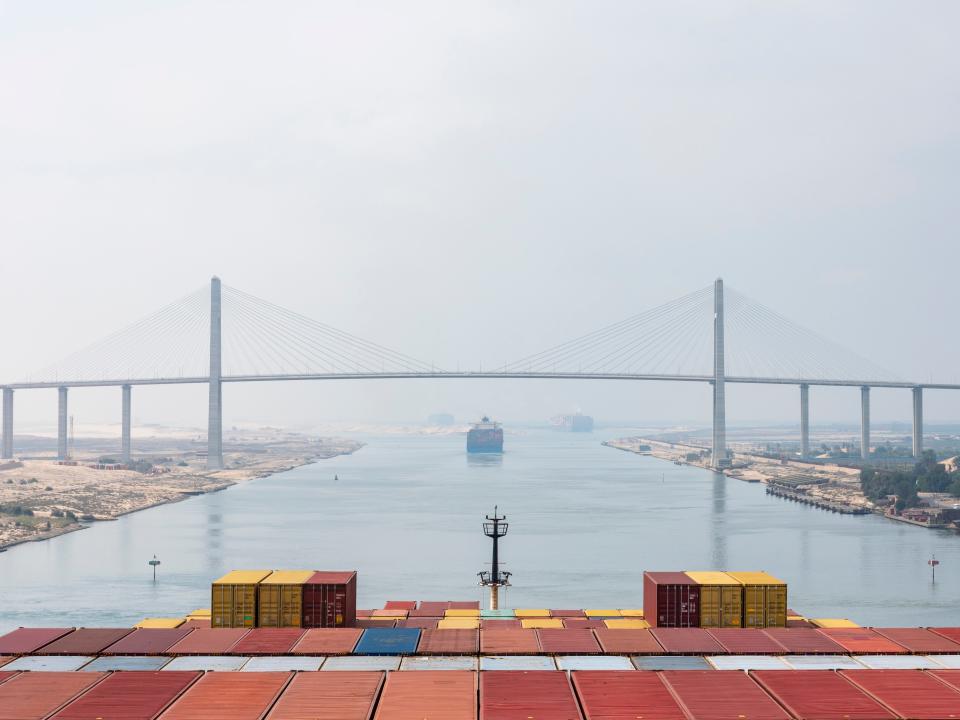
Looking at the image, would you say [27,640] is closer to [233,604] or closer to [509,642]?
[233,604]

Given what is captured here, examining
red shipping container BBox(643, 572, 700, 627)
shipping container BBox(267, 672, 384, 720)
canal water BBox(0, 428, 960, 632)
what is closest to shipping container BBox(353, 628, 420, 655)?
shipping container BBox(267, 672, 384, 720)

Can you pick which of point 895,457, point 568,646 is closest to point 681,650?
point 568,646

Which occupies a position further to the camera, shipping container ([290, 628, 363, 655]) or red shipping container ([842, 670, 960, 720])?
shipping container ([290, 628, 363, 655])

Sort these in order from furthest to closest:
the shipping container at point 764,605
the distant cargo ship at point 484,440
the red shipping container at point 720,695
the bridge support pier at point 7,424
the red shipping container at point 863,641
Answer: the distant cargo ship at point 484,440 → the bridge support pier at point 7,424 → the shipping container at point 764,605 → the red shipping container at point 863,641 → the red shipping container at point 720,695

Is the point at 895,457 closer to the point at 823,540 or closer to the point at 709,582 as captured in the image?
the point at 823,540

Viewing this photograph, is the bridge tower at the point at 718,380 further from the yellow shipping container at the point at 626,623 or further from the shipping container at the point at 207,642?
the shipping container at the point at 207,642

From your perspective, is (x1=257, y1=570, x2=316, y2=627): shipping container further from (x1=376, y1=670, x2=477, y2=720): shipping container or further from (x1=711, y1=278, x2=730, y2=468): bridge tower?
(x1=711, y1=278, x2=730, y2=468): bridge tower

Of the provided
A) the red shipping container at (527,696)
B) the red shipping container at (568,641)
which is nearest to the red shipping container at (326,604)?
the red shipping container at (568,641)
